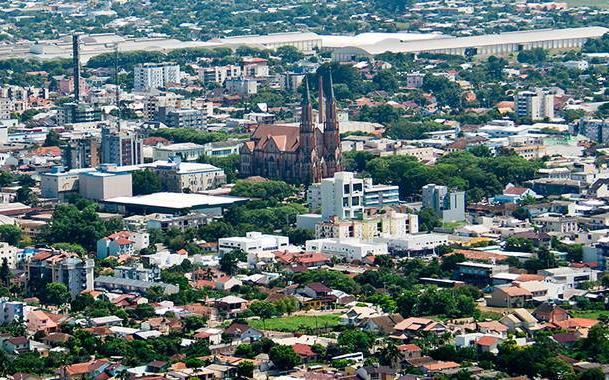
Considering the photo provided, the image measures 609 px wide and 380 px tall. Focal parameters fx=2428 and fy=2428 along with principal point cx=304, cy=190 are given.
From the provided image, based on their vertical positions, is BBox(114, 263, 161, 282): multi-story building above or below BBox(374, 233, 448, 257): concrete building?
below

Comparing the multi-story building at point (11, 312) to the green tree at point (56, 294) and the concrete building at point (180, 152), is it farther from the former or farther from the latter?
the concrete building at point (180, 152)

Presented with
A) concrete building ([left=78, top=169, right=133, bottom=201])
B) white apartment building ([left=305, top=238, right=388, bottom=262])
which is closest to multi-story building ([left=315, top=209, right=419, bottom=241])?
white apartment building ([left=305, top=238, right=388, bottom=262])

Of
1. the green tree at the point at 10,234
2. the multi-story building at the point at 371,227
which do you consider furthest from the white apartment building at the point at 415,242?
the green tree at the point at 10,234

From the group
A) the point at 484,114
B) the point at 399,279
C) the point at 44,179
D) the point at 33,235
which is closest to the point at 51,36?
the point at 484,114

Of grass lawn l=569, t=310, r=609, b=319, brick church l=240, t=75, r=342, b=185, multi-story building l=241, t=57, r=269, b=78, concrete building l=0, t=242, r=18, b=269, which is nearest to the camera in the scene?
grass lawn l=569, t=310, r=609, b=319

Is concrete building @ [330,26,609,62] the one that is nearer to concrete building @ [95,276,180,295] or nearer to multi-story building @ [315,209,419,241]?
multi-story building @ [315,209,419,241]

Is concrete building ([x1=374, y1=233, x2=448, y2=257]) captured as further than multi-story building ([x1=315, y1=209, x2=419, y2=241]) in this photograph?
No

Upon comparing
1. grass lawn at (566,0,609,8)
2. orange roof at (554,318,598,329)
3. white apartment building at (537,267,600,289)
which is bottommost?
orange roof at (554,318,598,329)

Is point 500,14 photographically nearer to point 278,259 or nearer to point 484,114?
point 484,114
